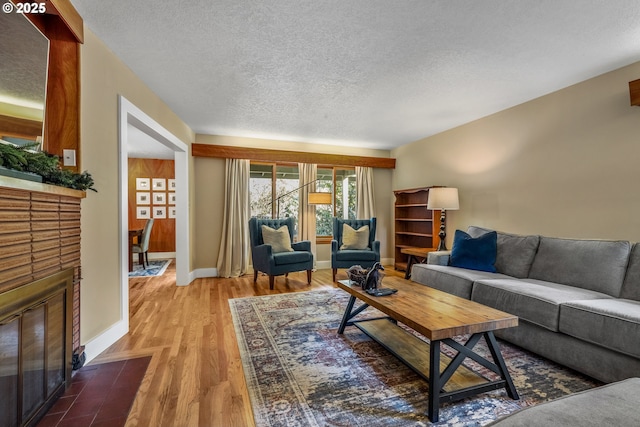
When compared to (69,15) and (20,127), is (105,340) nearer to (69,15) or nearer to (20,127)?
(20,127)

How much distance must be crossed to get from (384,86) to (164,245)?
6.42 metres

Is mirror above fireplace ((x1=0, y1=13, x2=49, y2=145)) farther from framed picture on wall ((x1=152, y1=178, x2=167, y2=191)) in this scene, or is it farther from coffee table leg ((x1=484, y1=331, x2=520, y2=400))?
framed picture on wall ((x1=152, y1=178, x2=167, y2=191))

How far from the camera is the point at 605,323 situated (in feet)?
5.79

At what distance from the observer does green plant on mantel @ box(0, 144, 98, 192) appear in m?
1.27

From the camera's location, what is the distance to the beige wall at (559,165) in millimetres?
2650

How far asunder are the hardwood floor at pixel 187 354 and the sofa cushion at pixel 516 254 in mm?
2355

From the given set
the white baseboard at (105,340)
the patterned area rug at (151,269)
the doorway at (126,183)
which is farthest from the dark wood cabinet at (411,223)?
the patterned area rug at (151,269)

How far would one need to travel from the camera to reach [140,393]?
5.81 feet

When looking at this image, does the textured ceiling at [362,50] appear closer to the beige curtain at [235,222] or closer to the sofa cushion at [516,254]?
the beige curtain at [235,222]

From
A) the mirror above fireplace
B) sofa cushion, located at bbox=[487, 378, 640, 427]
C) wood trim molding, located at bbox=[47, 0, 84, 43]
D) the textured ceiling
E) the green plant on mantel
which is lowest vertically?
sofa cushion, located at bbox=[487, 378, 640, 427]

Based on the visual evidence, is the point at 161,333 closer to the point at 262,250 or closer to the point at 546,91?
the point at 262,250

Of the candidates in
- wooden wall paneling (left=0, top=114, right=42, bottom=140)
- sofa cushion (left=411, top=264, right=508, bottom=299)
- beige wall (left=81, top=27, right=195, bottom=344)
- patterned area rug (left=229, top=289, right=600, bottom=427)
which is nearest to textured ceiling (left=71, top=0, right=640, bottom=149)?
beige wall (left=81, top=27, right=195, bottom=344)

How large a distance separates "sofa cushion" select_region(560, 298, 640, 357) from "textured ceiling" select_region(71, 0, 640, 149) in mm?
1924

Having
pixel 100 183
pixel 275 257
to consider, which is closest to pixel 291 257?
pixel 275 257
